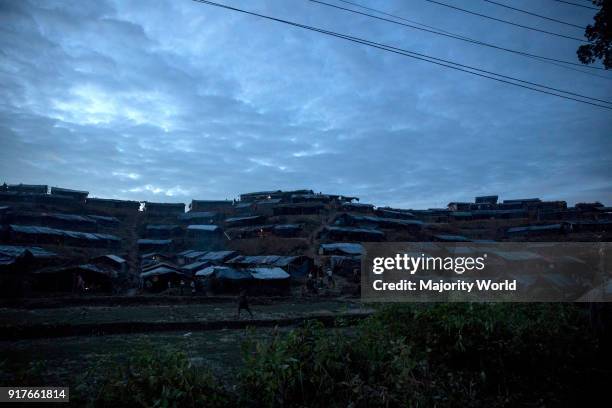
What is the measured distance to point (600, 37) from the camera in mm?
13211

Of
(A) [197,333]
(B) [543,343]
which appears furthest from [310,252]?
(B) [543,343]

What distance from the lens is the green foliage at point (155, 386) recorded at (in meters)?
4.08

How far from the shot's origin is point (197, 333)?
17.8 m

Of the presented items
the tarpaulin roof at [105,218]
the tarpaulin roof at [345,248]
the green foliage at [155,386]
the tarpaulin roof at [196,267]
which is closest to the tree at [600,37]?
the green foliage at [155,386]

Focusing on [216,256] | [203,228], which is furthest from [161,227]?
[216,256]

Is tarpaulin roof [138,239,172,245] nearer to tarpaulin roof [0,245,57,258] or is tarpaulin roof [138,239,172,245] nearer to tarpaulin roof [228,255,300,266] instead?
tarpaulin roof [0,245,57,258]

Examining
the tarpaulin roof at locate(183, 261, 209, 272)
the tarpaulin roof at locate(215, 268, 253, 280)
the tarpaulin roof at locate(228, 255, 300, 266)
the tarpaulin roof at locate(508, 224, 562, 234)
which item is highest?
the tarpaulin roof at locate(508, 224, 562, 234)

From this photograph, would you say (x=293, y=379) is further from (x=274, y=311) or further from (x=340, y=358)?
(x=274, y=311)

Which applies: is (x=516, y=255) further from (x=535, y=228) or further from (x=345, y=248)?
(x=345, y=248)

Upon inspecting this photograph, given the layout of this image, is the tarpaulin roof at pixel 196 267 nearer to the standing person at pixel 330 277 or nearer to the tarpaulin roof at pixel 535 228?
the standing person at pixel 330 277

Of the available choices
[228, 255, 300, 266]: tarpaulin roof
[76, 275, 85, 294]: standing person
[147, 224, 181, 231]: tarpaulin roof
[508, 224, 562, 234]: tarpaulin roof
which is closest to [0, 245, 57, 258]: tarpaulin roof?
[76, 275, 85, 294]: standing person

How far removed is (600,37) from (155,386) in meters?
19.1

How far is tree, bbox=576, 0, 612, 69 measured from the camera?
1280 cm

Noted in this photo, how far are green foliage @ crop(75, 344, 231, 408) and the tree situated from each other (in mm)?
18130
